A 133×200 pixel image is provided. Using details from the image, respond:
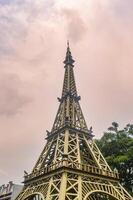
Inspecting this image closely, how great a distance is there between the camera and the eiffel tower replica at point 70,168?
26950 millimetres

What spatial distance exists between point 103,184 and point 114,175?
7.99ft

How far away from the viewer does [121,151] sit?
40.3 metres

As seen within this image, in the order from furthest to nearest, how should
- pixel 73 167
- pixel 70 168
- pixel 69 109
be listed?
pixel 69 109, pixel 73 167, pixel 70 168

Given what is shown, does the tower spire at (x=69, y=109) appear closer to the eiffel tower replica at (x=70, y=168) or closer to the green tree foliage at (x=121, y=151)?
the eiffel tower replica at (x=70, y=168)

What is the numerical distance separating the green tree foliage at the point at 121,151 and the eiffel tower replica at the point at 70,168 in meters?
5.02

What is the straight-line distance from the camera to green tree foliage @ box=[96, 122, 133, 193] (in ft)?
126

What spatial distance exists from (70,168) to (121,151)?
14.3 m

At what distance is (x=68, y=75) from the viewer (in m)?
44.2

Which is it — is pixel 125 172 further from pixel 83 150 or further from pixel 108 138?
pixel 83 150

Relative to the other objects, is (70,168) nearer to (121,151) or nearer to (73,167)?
(73,167)

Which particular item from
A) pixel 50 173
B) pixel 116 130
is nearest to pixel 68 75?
pixel 116 130

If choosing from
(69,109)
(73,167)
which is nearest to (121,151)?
(69,109)

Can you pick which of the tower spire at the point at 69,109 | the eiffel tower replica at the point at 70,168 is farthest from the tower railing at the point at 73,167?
the tower spire at the point at 69,109

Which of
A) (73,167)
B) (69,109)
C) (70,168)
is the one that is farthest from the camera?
(69,109)
